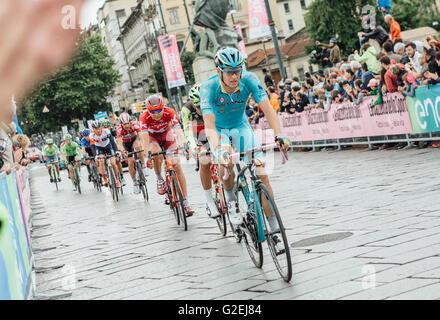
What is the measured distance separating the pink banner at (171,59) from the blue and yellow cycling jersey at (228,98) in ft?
110

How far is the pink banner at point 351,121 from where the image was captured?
48.8 feet

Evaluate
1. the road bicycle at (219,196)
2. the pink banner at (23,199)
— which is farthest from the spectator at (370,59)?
the road bicycle at (219,196)

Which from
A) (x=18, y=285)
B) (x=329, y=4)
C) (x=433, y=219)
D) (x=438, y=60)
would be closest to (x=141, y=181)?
(x=438, y=60)

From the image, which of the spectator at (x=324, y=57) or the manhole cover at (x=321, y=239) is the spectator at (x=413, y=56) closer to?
the manhole cover at (x=321, y=239)

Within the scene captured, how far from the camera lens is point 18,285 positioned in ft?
15.0

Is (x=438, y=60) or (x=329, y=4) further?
(x=329, y=4)

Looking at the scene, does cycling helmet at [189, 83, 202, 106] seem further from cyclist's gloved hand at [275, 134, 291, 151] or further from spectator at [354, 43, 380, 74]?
spectator at [354, 43, 380, 74]

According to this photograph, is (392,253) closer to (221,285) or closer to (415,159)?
(221,285)

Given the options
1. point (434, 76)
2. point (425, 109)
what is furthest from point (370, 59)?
point (434, 76)

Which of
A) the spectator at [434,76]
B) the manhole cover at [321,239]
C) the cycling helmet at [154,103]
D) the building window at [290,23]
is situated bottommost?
the manhole cover at [321,239]

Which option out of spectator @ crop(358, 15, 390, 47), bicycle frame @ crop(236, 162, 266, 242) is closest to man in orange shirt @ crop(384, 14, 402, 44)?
spectator @ crop(358, 15, 390, 47)

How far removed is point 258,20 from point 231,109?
21.6 metres

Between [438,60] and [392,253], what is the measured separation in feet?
26.8

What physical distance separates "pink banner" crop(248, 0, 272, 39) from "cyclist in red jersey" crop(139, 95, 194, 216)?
16.7 metres
